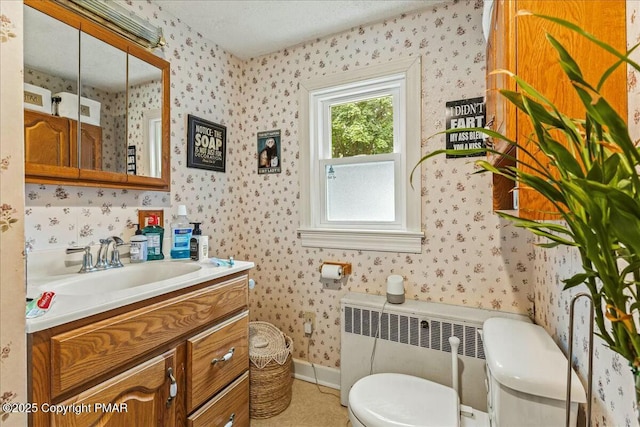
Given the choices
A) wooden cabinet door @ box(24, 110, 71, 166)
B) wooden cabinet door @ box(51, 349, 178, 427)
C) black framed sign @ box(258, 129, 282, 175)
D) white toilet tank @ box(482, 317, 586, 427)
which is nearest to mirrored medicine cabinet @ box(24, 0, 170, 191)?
wooden cabinet door @ box(24, 110, 71, 166)

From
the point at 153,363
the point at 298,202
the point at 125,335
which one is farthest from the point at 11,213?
the point at 298,202

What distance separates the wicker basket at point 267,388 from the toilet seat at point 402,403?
1.85 ft

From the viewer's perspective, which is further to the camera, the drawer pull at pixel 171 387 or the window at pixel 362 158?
the window at pixel 362 158

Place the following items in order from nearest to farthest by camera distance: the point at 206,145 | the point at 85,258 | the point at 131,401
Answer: the point at 131,401 < the point at 85,258 < the point at 206,145

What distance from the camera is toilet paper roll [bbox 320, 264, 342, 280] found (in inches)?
76.9

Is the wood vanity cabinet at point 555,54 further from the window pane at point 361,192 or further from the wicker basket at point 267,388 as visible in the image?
the wicker basket at point 267,388

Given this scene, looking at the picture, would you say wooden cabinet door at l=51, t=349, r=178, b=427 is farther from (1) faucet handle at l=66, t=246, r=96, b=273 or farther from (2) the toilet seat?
(2) the toilet seat

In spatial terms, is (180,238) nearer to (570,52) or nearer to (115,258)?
(115,258)

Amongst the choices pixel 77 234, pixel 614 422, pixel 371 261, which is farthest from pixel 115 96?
pixel 614 422

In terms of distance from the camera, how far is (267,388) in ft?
5.77

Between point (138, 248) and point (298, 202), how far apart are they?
3.37 ft

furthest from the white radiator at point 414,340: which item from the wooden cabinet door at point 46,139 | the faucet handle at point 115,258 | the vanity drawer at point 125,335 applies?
the wooden cabinet door at point 46,139

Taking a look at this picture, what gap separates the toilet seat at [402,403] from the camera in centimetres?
120

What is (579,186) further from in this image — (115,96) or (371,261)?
(115,96)
